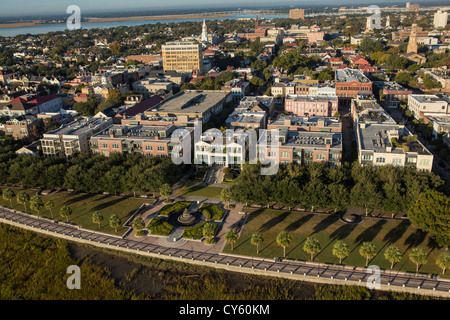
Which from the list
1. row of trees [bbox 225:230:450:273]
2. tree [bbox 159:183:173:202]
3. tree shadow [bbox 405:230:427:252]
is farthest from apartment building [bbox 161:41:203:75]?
tree shadow [bbox 405:230:427:252]

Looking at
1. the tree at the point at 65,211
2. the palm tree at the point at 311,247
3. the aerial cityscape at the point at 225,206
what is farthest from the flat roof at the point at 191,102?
the palm tree at the point at 311,247

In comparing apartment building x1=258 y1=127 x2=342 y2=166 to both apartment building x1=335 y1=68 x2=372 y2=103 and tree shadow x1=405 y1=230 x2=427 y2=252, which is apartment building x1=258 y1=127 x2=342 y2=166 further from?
apartment building x1=335 y1=68 x2=372 y2=103

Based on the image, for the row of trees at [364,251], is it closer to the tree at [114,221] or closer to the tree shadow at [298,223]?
the tree shadow at [298,223]

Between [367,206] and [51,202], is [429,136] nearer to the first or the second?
[367,206]

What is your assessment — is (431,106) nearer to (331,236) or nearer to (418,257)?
(331,236)

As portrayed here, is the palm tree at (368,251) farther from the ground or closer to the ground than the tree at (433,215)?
closer to the ground

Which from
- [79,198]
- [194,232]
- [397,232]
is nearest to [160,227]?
[194,232]
